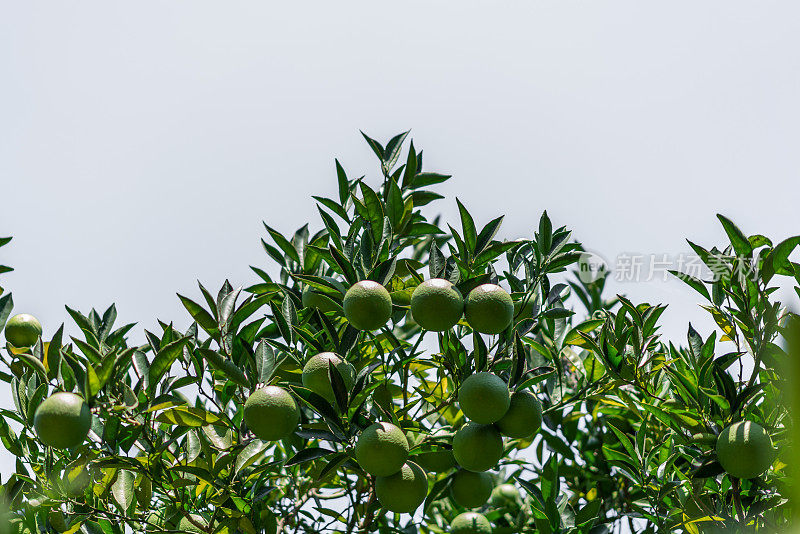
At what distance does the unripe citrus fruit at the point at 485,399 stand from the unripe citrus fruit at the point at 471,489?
0.68m

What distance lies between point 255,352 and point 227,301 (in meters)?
0.21

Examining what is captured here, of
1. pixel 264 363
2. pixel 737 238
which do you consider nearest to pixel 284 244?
pixel 264 363

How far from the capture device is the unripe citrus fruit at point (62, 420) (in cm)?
188

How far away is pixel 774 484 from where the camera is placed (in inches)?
93.0

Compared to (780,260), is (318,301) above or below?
below

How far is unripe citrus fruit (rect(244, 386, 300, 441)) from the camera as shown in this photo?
2.03 meters

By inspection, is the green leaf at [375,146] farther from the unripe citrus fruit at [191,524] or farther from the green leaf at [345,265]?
the unripe citrus fruit at [191,524]

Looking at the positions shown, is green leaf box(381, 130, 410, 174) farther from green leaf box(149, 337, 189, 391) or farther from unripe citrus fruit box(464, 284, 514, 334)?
green leaf box(149, 337, 189, 391)

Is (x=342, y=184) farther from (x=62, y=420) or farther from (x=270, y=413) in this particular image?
(x=62, y=420)

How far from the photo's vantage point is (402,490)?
219cm

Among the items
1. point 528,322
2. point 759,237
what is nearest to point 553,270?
point 528,322

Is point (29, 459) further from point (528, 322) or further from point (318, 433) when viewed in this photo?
point (528, 322)

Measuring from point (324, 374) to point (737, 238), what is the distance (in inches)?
54.7

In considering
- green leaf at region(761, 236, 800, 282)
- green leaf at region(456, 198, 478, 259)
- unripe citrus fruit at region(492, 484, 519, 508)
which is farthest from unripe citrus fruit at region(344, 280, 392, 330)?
unripe citrus fruit at region(492, 484, 519, 508)
